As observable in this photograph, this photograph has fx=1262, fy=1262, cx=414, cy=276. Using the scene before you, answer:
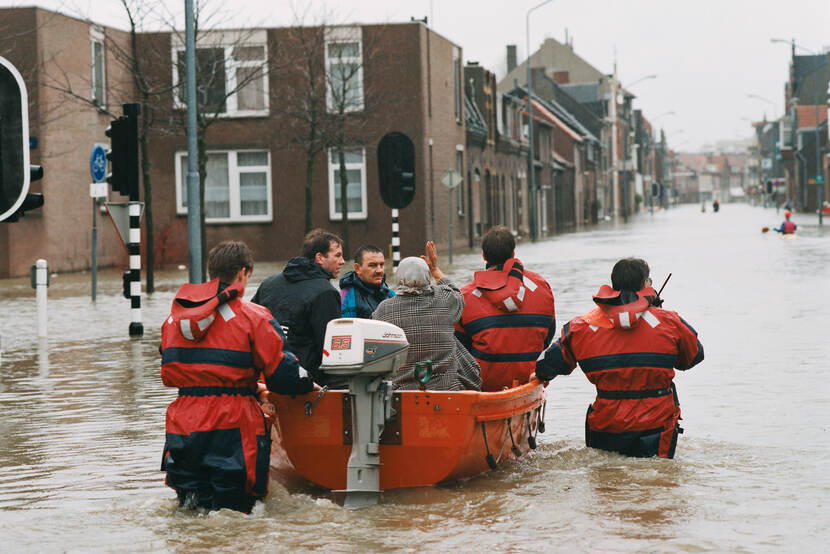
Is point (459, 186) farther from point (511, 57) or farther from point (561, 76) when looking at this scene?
point (561, 76)

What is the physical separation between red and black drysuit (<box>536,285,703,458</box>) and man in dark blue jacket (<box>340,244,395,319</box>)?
4.24 ft

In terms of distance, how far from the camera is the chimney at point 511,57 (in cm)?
10331

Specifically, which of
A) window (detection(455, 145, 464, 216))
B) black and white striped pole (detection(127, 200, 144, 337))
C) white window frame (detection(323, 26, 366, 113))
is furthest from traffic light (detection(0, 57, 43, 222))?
window (detection(455, 145, 464, 216))

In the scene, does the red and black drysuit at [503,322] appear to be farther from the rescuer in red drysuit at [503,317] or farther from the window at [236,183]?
the window at [236,183]

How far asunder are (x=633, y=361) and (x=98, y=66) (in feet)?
100

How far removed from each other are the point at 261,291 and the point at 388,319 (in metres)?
0.84

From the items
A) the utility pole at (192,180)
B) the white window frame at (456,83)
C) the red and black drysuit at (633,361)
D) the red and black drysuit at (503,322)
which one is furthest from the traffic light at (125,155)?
the white window frame at (456,83)

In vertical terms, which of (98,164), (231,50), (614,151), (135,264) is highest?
(614,151)

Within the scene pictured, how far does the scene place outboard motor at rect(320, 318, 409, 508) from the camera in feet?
21.9

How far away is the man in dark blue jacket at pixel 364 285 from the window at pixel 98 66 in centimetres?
2822

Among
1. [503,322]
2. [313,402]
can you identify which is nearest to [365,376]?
[313,402]

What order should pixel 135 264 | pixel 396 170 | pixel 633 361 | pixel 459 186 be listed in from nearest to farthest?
pixel 633 361, pixel 135 264, pixel 396 170, pixel 459 186

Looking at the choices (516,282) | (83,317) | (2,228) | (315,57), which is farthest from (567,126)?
(516,282)

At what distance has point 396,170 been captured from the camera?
20.7 metres
